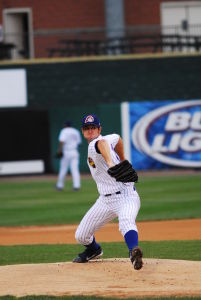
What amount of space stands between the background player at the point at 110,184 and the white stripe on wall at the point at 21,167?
67.1ft

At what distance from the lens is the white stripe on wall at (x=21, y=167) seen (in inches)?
1201

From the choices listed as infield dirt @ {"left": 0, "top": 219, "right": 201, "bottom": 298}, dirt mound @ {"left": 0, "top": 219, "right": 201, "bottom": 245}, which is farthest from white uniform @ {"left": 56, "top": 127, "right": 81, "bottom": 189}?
infield dirt @ {"left": 0, "top": 219, "right": 201, "bottom": 298}

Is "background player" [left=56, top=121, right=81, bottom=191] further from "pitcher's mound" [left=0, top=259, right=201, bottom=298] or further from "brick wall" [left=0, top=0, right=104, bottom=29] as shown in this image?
"pitcher's mound" [left=0, top=259, right=201, bottom=298]

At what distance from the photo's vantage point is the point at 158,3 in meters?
35.3

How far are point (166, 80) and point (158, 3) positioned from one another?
513 centimetres

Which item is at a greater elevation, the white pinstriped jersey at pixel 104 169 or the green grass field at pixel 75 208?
the white pinstriped jersey at pixel 104 169

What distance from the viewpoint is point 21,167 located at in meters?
30.5

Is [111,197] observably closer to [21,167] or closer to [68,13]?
[21,167]

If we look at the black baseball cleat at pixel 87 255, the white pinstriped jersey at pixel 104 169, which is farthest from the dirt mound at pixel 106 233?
the white pinstriped jersey at pixel 104 169

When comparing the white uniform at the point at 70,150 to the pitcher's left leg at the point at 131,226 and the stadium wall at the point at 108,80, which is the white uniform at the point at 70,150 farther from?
the pitcher's left leg at the point at 131,226

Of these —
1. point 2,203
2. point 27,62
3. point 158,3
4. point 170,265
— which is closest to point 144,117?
point 27,62

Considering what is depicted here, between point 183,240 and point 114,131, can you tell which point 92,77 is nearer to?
point 114,131

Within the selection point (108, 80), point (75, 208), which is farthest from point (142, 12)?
point (75, 208)

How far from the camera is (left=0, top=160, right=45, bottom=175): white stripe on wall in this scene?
1201 inches
